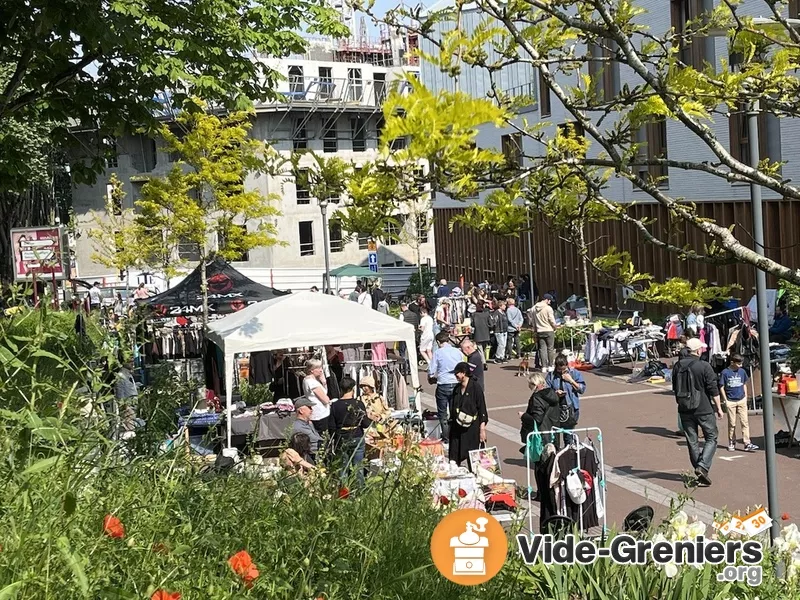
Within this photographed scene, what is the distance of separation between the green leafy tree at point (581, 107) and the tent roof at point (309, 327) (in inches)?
288

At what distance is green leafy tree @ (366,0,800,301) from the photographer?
456 cm

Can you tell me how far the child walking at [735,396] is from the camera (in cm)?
1372

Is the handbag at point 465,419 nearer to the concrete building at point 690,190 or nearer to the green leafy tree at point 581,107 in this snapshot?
the green leafy tree at point 581,107

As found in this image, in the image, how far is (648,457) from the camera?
14039 millimetres

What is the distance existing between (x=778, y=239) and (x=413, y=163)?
2144 cm

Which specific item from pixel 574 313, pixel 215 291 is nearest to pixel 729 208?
pixel 574 313

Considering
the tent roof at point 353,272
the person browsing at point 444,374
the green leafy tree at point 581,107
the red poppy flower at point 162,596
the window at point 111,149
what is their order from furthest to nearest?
1. the tent roof at point 353,272
2. the person browsing at point 444,374
3. the window at point 111,149
4. the green leafy tree at point 581,107
5. the red poppy flower at point 162,596

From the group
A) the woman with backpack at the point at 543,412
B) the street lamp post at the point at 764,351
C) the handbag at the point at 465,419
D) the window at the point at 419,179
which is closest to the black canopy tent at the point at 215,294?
the handbag at the point at 465,419

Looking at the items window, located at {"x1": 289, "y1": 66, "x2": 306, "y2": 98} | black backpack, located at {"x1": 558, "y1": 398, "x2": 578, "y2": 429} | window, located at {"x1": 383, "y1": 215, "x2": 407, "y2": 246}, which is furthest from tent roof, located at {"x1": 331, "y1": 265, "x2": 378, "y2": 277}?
window, located at {"x1": 383, "y1": 215, "x2": 407, "y2": 246}

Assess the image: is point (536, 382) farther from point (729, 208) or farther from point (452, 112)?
point (729, 208)

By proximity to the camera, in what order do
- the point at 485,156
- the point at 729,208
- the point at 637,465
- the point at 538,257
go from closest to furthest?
the point at 485,156 < the point at 637,465 < the point at 729,208 < the point at 538,257

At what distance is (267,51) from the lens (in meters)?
12.6

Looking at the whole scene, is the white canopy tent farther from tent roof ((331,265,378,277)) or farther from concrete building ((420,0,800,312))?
tent roof ((331,265,378,277))

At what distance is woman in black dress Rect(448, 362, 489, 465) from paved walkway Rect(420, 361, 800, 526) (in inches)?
47.0
